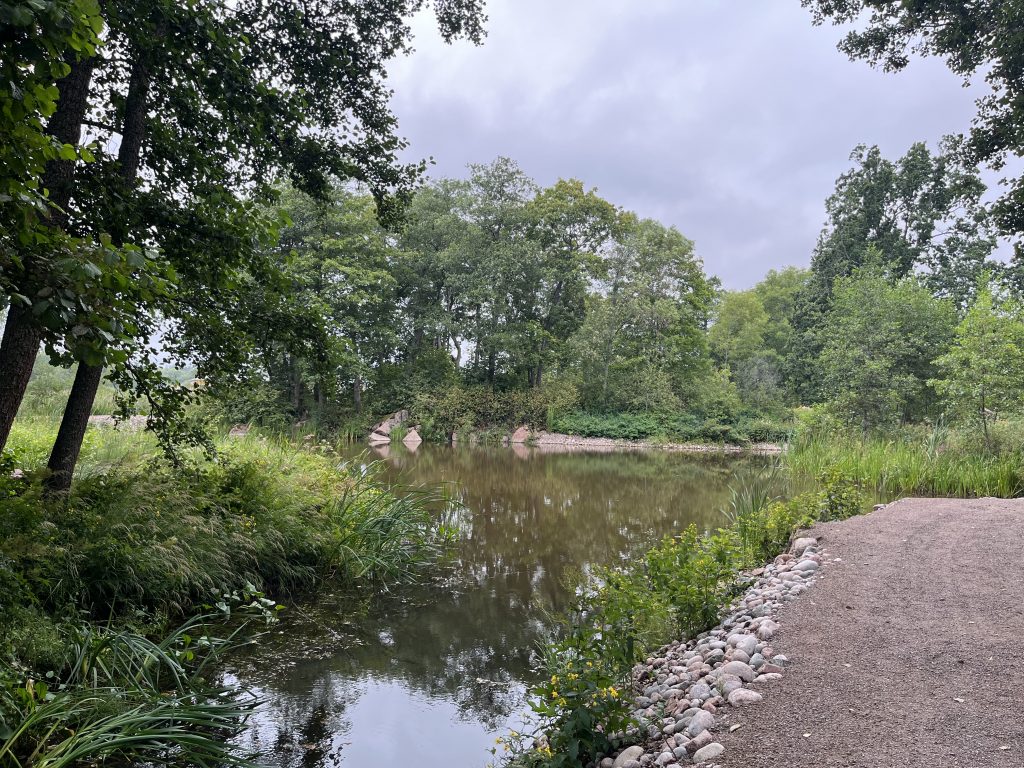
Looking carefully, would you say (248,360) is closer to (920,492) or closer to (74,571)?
(74,571)

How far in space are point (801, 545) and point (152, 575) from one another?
577cm

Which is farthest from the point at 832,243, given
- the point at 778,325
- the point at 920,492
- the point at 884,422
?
the point at 920,492

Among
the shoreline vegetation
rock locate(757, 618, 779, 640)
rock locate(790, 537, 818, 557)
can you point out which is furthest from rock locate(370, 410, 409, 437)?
rock locate(757, 618, 779, 640)

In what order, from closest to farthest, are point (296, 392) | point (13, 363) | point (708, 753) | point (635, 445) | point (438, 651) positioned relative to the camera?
point (708, 753) < point (13, 363) < point (438, 651) < point (296, 392) < point (635, 445)

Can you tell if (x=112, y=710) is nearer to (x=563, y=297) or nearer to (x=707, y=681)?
(x=707, y=681)

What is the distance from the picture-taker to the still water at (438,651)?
11.7ft

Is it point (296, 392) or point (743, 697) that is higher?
point (296, 392)

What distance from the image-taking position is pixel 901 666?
3219 mm

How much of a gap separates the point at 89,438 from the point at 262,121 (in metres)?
5.30

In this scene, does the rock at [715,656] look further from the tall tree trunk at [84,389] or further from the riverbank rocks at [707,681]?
the tall tree trunk at [84,389]

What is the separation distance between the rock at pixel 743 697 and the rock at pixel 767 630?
832mm

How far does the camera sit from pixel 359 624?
17.3ft

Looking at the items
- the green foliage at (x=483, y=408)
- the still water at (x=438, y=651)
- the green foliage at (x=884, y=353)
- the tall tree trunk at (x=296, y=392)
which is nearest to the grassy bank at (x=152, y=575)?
the still water at (x=438, y=651)

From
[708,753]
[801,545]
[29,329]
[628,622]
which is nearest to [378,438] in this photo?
[801,545]
